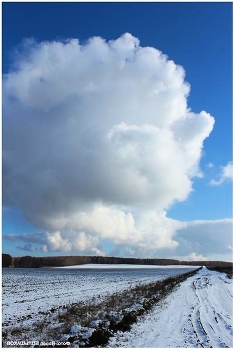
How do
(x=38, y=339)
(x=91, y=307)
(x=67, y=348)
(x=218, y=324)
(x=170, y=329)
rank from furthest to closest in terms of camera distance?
(x=91, y=307) < (x=218, y=324) < (x=170, y=329) < (x=38, y=339) < (x=67, y=348)

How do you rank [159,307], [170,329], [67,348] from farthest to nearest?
[159,307] → [170,329] → [67,348]

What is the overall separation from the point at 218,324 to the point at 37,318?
31.1 feet

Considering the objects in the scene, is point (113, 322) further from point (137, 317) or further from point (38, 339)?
point (38, 339)

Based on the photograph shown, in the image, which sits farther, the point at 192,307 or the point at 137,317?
the point at 192,307

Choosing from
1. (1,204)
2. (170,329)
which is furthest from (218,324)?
(1,204)

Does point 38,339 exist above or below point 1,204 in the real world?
below

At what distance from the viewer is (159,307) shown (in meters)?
23.5

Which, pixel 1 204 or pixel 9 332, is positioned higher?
pixel 1 204

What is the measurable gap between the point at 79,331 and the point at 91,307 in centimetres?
767

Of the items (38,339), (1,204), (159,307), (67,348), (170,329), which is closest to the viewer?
(67,348)

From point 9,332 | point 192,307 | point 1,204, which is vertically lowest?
point 192,307

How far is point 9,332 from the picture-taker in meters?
14.6

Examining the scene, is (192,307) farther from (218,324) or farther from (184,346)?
(184,346)

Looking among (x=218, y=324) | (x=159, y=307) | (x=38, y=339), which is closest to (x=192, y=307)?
(x=159, y=307)
